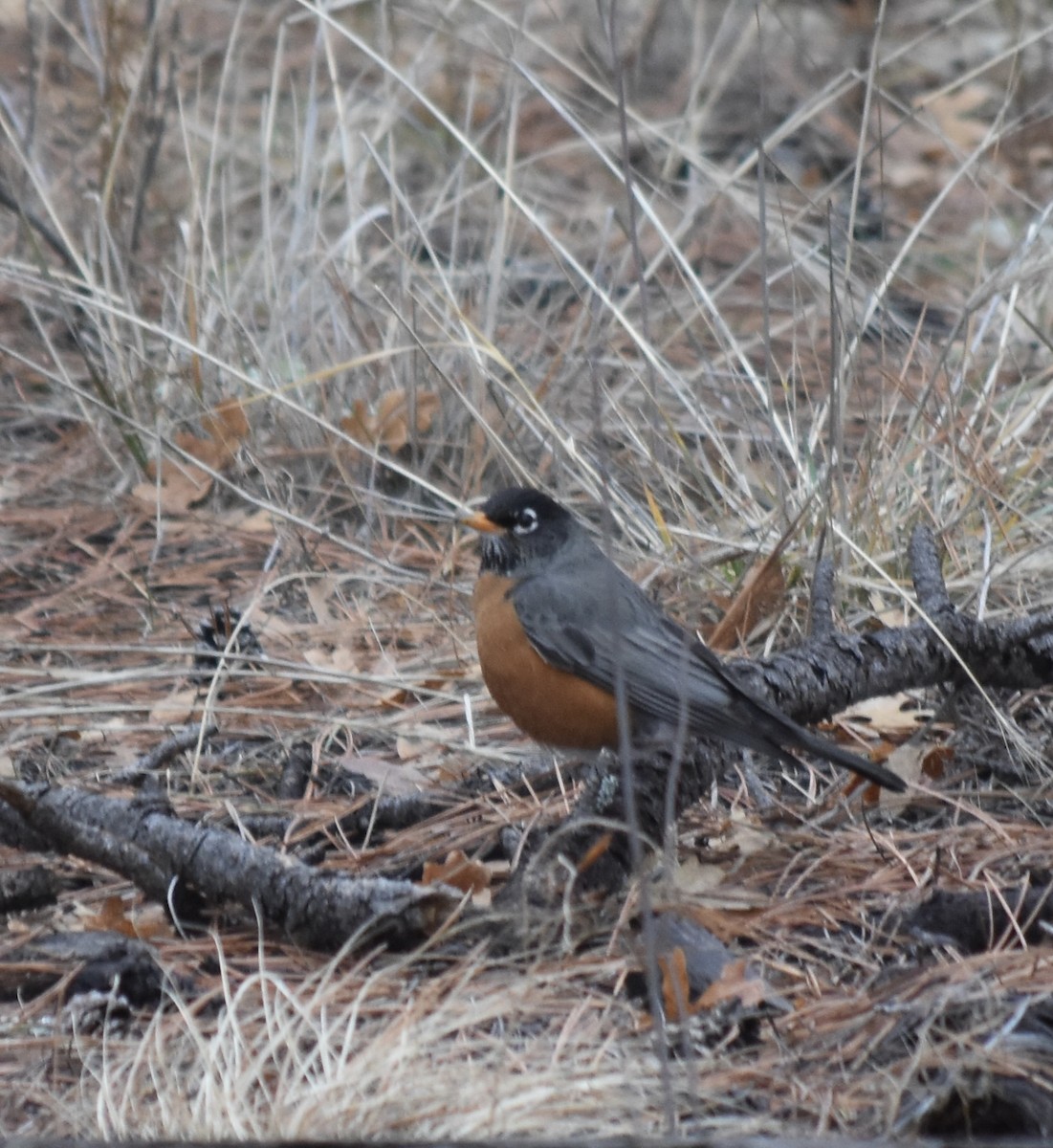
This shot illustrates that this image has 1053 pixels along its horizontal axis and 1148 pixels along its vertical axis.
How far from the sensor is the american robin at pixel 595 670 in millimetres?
3055

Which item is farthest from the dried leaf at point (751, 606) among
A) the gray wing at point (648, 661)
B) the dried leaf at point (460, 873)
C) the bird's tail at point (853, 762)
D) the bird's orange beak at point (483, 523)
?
the dried leaf at point (460, 873)

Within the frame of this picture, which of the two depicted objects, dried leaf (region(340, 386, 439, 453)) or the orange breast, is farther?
dried leaf (region(340, 386, 439, 453))

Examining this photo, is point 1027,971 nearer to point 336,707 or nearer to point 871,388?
point 336,707

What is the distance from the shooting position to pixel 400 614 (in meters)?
4.34

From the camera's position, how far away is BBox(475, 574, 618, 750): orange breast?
3.31 meters

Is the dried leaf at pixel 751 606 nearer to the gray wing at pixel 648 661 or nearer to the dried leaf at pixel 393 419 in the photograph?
the gray wing at pixel 648 661

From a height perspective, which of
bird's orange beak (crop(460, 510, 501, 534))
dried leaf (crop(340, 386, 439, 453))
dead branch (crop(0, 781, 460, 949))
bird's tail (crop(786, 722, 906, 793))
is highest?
bird's tail (crop(786, 722, 906, 793))

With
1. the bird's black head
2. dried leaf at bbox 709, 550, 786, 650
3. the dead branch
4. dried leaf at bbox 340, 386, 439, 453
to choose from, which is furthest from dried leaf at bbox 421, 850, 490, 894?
dried leaf at bbox 340, 386, 439, 453

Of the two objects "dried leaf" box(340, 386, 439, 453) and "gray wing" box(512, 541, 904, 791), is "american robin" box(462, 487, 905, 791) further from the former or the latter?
"dried leaf" box(340, 386, 439, 453)

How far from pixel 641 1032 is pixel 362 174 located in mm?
3961

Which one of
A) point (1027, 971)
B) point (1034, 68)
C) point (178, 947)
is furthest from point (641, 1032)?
point (1034, 68)

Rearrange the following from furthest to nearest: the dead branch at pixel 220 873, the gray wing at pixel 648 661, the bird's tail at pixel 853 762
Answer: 1. the gray wing at pixel 648 661
2. the bird's tail at pixel 853 762
3. the dead branch at pixel 220 873

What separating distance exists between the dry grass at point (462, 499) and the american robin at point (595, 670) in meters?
0.21

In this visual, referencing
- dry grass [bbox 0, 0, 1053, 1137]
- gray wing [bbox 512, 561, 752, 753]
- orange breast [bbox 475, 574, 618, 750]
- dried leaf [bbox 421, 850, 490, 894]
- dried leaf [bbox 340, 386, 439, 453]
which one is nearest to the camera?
dry grass [bbox 0, 0, 1053, 1137]
